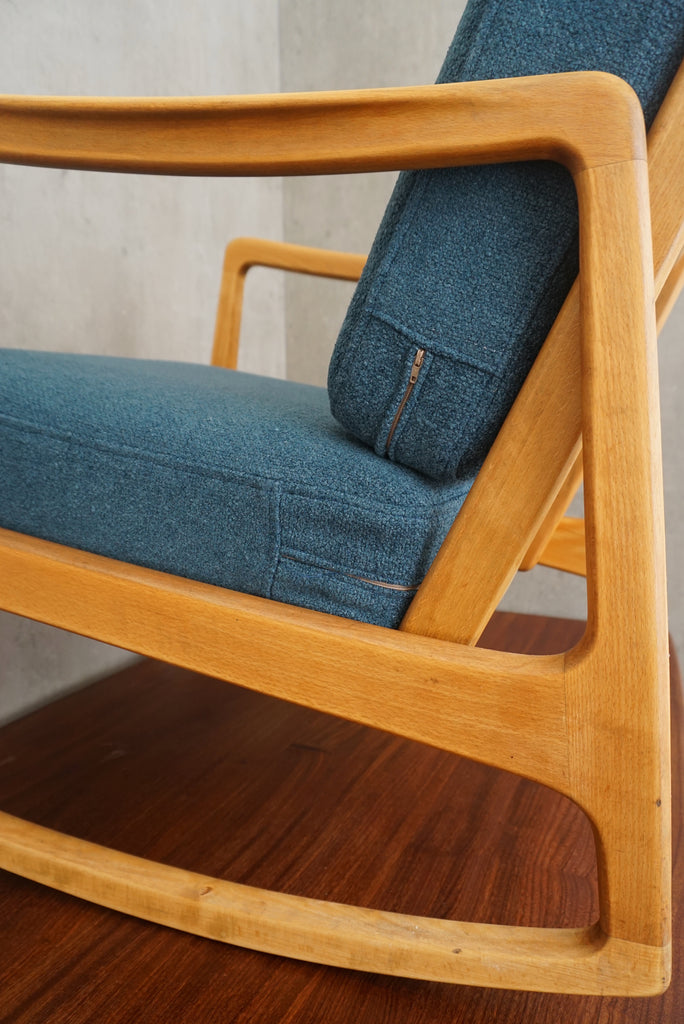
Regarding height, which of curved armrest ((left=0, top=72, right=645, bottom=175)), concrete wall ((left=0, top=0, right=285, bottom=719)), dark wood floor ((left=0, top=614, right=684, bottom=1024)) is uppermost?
curved armrest ((left=0, top=72, right=645, bottom=175))

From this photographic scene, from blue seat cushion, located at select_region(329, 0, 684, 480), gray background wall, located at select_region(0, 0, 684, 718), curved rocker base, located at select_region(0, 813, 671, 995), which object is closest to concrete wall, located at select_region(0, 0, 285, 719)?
gray background wall, located at select_region(0, 0, 684, 718)

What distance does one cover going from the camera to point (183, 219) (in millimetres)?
1629

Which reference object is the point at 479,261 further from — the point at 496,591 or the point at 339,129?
the point at 496,591

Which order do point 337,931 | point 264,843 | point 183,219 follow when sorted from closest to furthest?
point 337,931 < point 264,843 < point 183,219

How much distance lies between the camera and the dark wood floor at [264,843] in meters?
0.66

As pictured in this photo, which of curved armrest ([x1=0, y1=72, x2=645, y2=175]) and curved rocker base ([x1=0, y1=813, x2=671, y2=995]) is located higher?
curved armrest ([x1=0, y1=72, x2=645, y2=175])

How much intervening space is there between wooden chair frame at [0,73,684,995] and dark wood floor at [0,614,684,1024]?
0.05 meters

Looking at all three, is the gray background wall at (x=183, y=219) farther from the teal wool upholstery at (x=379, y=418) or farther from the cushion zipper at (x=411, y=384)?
the cushion zipper at (x=411, y=384)

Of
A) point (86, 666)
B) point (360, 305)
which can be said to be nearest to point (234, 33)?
point (86, 666)

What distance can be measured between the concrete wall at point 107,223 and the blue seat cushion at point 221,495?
0.64 meters

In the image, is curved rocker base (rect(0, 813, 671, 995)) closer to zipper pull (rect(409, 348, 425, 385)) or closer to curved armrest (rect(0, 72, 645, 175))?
zipper pull (rect(409, 348, 425, 385))

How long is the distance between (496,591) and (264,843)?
445 mm

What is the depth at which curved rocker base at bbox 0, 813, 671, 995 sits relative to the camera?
59 cm

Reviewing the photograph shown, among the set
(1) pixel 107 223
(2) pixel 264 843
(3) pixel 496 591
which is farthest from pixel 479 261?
(1) pixel 107 223
